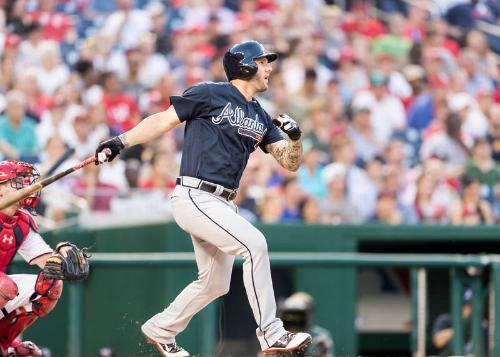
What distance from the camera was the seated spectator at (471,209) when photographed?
1209 centimetres

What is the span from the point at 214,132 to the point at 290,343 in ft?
3.87

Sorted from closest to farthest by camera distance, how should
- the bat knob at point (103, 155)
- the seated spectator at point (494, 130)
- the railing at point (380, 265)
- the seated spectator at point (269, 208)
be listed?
the bat knob at point (103, 155), the railing at point (380, 265), the seated spectator at point (269, 208), the seated spectator at point (494, 130)

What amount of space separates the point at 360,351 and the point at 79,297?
3854 mm

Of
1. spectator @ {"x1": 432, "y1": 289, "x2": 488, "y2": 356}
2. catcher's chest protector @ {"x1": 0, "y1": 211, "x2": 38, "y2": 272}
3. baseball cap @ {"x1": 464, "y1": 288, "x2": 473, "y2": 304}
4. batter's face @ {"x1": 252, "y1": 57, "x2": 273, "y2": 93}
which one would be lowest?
spectator @ {"x1": 432, "y1": 289, "x2": 488, "y2": 356}

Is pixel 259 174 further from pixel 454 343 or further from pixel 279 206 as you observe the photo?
pixel 454 343

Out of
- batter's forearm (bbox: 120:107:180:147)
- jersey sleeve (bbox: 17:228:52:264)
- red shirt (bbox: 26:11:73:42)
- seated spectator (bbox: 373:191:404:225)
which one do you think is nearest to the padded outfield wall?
seated spectator (bbox: 373:191:404:225)

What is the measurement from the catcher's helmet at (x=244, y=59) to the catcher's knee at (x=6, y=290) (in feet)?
5.30

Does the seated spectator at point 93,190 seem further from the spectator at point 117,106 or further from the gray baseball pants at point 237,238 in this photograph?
the gray baseball pants at point 237,238

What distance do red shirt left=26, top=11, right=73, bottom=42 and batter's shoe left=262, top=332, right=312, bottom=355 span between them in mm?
7800

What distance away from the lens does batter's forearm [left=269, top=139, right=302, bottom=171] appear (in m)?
6.93

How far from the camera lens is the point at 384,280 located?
12211 millimetres

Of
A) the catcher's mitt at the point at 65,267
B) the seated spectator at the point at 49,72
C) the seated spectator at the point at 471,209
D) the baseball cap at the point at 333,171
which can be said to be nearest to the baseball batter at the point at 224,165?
the catcher's mitt at the point at 65,267

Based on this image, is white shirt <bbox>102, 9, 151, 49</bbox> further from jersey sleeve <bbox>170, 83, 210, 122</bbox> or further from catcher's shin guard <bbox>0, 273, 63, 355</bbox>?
catcher's shin guard <bbox>0, 273, 63, 355</bbox>

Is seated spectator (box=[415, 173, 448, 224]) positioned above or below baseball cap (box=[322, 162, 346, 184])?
below
